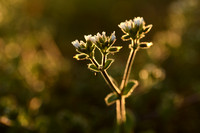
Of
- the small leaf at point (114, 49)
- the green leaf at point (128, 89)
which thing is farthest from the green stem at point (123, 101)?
the small leaf at point (114, 49)

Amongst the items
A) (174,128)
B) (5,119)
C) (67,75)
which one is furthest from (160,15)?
(5,119)

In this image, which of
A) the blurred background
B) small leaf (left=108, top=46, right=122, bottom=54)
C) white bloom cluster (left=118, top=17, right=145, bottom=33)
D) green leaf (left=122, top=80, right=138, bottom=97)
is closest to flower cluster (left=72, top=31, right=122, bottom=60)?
small leaf (left=108, top=46, right=122, bottom=54)

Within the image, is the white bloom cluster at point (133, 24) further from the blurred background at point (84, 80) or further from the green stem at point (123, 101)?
the blurred background at point (84, 80)

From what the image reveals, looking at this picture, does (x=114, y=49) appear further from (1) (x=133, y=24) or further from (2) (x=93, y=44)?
(1) (x=133, y=24)

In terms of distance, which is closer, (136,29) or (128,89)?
(136,29)

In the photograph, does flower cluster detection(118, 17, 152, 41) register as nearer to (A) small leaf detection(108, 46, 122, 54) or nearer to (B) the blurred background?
(A) small leaf detection(108, 46, 122, 54)

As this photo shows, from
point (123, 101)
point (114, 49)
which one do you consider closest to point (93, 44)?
point (114, 49)

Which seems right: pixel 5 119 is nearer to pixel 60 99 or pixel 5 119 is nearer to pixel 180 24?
pixel 60 99

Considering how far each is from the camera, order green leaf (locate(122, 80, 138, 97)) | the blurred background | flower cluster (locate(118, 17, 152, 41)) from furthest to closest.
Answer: the blurred background → green leaf (locate(122, 80, 138, 97)) → flower cluster (locate(118, 17, 152, 41))
